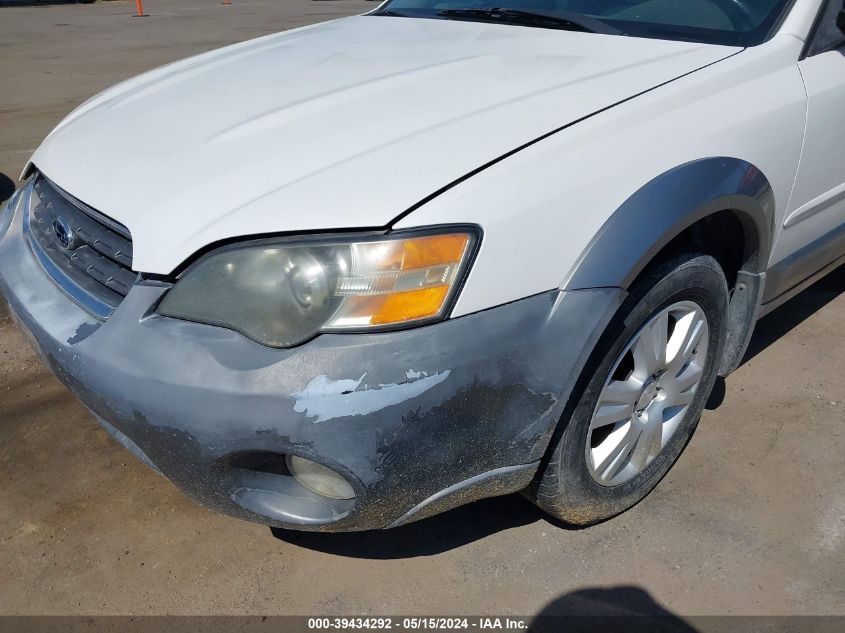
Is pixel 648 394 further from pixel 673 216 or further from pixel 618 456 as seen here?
pixel 673 216

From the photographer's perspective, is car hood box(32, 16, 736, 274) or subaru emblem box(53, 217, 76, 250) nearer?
car hood box(32, 16, 736, 274)

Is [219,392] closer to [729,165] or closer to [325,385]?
[325,385]

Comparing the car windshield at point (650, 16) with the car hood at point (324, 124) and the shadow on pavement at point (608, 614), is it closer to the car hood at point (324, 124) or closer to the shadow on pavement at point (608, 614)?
the car hood at point (324, 124)

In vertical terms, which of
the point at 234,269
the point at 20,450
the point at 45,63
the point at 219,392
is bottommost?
the point at 45,63

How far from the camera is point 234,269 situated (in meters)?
1.58

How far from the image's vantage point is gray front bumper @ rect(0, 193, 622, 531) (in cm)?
149

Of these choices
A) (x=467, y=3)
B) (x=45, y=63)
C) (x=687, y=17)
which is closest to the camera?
(x=687, y=17)

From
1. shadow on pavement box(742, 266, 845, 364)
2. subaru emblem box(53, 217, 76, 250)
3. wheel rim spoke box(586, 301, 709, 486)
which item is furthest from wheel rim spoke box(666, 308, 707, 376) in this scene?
subaru emblem box(53, 217, 76, 250)

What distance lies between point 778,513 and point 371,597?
3.96ft

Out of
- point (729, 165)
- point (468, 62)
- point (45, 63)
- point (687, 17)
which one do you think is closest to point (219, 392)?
point (468, 62)

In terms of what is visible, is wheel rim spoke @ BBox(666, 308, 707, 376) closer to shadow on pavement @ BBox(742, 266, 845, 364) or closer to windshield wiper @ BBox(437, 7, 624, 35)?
windshield wiper @ BBox(437, 7, 624, 35)

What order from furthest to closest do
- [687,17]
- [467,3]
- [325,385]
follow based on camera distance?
[467,3] → [687,17] → [325,385]

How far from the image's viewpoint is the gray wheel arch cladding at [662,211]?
1.66 m

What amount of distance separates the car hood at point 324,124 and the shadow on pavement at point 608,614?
110cm
